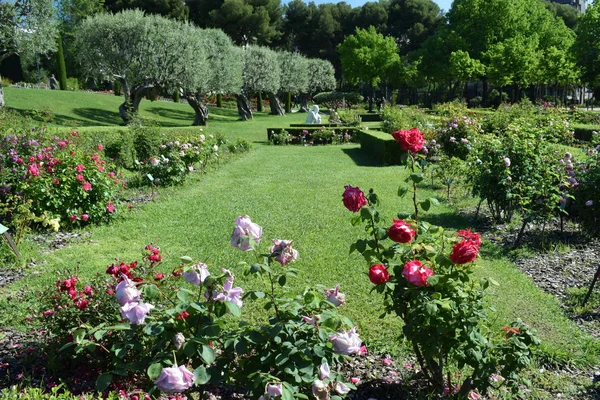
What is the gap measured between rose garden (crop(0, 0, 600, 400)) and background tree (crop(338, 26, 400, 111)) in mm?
28350

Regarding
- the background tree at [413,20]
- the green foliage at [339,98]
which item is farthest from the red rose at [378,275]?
the background tree at [413,20]

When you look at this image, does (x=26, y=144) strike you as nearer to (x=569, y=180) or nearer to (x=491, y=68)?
(x=569, y=180)

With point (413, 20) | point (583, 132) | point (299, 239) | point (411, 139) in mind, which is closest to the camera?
point (411, 139)

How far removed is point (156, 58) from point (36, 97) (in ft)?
24.6

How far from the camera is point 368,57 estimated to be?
134 feet

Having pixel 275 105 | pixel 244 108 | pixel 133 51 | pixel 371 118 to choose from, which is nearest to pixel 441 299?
pixel 133 51

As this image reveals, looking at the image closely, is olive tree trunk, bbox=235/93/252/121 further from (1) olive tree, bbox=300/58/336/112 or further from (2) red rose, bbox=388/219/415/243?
(2) red rose, bbox=388/219/415/243

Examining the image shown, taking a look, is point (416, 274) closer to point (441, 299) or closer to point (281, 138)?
point (441, 299)

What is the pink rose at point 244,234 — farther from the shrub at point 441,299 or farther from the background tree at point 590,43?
the background tree at point 590,43

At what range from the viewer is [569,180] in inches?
232

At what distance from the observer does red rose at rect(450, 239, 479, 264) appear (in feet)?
6.93

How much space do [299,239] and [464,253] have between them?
4.08m

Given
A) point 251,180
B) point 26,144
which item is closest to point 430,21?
point 251,180

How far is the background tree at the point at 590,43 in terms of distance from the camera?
90.4 ft
